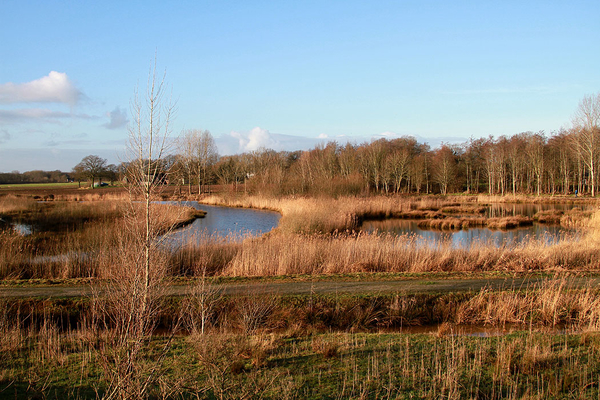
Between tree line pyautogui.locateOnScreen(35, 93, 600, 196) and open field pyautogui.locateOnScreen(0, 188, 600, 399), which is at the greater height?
tree line pyautogui.locateOnScreen(35, 93, 600, 196)

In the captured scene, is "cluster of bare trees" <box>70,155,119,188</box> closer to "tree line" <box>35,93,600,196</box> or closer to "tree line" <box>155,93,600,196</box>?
"tree line" <box>35,93,600,196</box>

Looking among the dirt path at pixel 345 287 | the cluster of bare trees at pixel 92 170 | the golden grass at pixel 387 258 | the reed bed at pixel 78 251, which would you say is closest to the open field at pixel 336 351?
the dirt path at pixel 345 287

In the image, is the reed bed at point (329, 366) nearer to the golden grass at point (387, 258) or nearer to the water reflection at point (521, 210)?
the golden grass at point (387, 258)

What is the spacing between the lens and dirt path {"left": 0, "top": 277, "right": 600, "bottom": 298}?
340 inches

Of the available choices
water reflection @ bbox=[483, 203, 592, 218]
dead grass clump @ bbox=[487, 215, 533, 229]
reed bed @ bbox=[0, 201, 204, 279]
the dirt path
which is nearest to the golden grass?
the dirt path

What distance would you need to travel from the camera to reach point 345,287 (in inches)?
363

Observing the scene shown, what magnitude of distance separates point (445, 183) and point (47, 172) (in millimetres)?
88609

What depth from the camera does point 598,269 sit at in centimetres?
1151

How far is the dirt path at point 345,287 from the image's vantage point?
8.64 metres

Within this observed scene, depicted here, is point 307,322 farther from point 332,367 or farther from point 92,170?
point 92,170

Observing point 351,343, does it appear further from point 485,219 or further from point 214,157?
point 214,157

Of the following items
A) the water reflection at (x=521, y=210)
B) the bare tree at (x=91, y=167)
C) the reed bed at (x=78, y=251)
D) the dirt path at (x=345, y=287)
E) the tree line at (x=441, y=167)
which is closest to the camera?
the reed bed at (x=78, y=251)

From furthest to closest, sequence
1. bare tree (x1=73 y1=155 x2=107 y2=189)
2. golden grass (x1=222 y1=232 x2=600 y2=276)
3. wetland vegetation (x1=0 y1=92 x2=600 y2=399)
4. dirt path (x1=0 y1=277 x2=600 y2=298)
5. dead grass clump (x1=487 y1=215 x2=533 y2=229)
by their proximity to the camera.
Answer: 1. bare tree (x1=73 y1=155 x2=107 y2=189)
2. dead grass clump (x1=487 y1=215 x2=533 y2=229)
3. golden grass (x1=222 y1=232 x2=600 y2=276)
4. dirt path (x1=0 y1=277 x2=600 y2=298)
5. wetland vegetation (x1=0 y1=92 x2=600 y2=399)

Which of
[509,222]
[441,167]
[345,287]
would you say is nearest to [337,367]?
[345,287]
